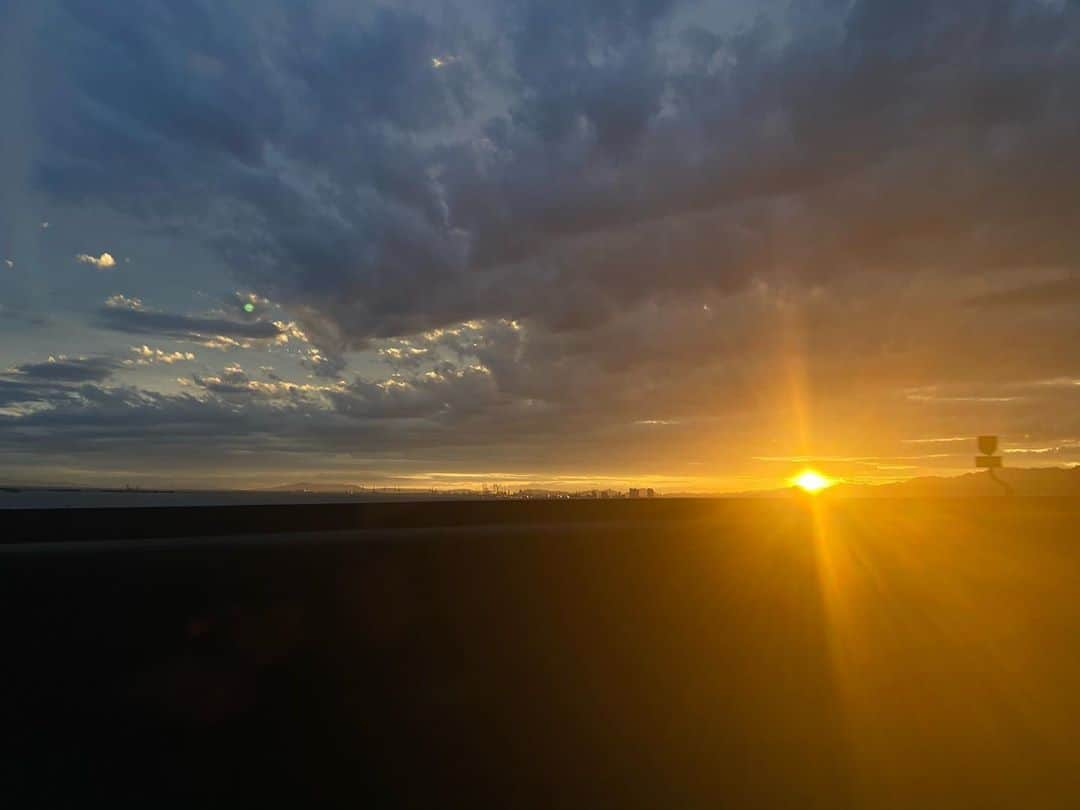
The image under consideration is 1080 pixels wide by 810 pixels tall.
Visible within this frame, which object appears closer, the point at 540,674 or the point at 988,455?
the point at 540,674

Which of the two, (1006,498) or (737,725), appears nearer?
(737,725)

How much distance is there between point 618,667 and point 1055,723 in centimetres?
744

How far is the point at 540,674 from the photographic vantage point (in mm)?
14547

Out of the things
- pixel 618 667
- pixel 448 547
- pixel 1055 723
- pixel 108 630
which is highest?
pixel 448 547

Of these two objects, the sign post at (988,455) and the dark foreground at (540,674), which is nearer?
the dark foreground at (540,674)

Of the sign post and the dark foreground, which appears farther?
the sign post

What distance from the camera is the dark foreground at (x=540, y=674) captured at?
38.0 ft

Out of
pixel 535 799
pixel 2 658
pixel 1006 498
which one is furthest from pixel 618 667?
pixel 1006 498

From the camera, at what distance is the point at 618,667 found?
14977 mm

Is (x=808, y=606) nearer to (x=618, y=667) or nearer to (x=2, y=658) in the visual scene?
(x=618, y=667)

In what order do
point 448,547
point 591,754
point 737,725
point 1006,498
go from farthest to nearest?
point 1006,498 → point 448,547 → point 737,725 → point 591,754

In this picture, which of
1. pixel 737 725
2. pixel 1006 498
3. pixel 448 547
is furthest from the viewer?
pixel 1006 498

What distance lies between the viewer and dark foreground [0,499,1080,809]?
11586 mm

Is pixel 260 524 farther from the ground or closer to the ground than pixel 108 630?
farther from the ground
